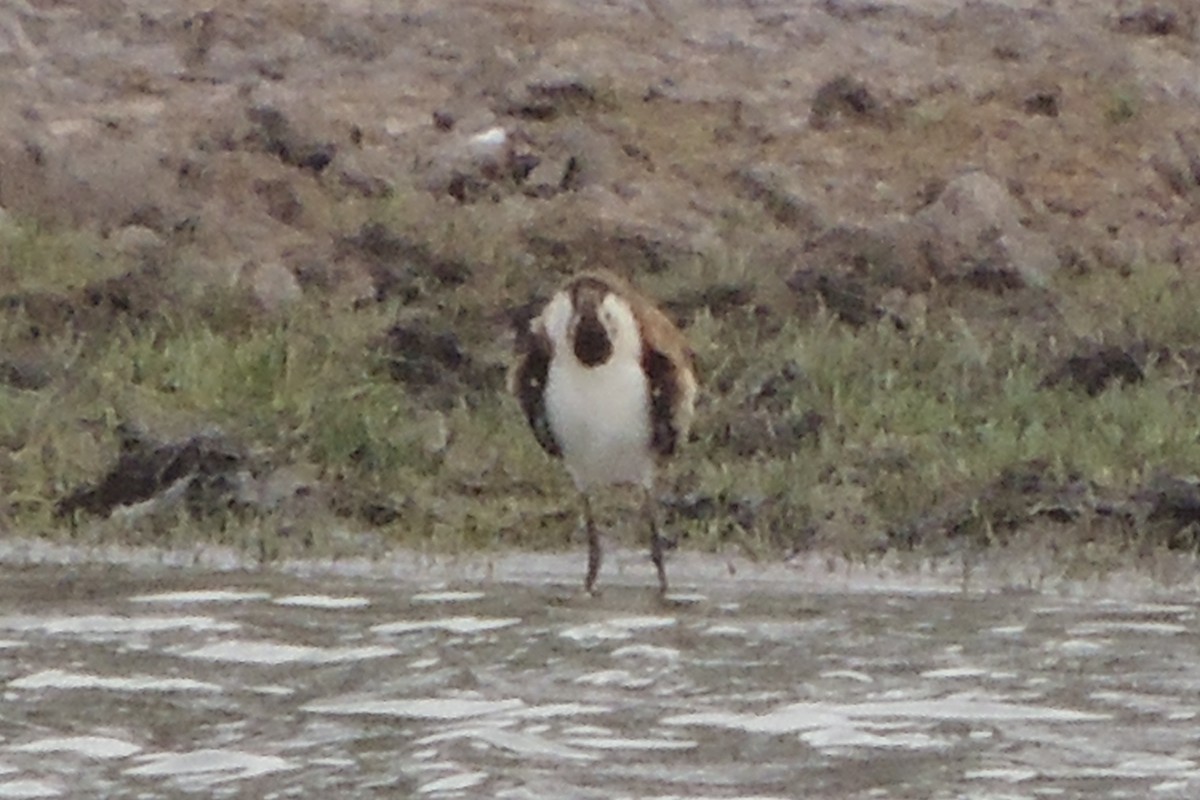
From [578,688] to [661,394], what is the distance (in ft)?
5.86

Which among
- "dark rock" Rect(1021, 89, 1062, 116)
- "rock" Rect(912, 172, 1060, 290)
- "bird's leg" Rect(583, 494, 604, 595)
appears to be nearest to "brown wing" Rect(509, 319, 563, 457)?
"bird's leg" Rect(583, 494, 604, 595)

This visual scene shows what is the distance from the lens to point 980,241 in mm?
11672

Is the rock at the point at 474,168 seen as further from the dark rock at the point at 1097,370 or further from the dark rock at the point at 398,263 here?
the dark rock at the point at 1097,370

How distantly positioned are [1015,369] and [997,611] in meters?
2.26

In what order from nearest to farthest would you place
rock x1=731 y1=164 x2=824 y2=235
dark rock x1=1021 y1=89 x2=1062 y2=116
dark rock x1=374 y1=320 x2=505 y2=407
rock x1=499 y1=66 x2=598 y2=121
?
dark rock x1=374 y1=320 x2=505 y2=407 < rock x1=731 y1=164 x2=824 y2=235 < rock x1=499 y1=66 x2=598 y2=121 < dark rock x1=1021 y1=89 x2=1062 y2=116

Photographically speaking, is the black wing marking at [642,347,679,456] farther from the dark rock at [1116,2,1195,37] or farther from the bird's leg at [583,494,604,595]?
the dark rock at [1116,2,1195,37]

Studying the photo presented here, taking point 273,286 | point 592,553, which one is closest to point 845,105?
point 273,286

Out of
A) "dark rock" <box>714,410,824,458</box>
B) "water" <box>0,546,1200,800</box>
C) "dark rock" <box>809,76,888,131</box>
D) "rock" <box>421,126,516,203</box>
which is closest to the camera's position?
"water" <box>0,546,1200,800</box>

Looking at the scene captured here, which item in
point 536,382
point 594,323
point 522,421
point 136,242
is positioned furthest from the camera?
point 136,242

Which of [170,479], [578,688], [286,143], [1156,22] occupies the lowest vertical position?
[578,688]

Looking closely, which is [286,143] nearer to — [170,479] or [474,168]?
[474,168]

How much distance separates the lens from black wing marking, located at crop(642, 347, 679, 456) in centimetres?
909

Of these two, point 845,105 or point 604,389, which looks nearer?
point 604,389

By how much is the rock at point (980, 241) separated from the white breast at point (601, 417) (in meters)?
2.62
